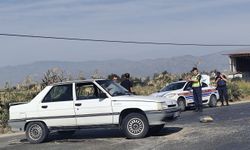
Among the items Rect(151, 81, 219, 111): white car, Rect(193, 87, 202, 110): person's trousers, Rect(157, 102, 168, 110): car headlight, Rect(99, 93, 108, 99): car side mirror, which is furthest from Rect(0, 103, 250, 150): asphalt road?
Rect(151, 81, 219, 111): white car

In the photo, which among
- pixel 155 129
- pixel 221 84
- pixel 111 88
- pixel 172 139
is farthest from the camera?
pixel 221 84

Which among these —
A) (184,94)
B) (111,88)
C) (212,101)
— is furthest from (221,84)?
(111,88)

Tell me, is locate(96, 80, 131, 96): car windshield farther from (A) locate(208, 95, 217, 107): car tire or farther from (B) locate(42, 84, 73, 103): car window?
(A) locate(208, 95, 217, 107): car tire

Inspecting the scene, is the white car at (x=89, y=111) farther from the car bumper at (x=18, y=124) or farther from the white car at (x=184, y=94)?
the white car at (x=184, y=94)

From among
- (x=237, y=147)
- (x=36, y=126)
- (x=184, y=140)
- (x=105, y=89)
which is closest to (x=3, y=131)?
(x=36, y=126)

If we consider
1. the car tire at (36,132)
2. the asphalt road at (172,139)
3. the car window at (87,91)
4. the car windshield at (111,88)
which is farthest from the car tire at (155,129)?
the car tire at (36,132)

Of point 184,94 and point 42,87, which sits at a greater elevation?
point 42,87

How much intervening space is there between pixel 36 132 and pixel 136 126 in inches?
112

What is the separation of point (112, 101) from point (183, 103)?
11099 mm

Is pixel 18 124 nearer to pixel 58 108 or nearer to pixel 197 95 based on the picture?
pixel 58 108

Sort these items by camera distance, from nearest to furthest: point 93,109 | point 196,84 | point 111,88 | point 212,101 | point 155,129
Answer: point 93,109 → point 111,88 → point 155,129 → point 196,84 → point 212,101

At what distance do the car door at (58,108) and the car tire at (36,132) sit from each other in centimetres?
20

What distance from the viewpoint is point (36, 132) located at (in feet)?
→ 50.9

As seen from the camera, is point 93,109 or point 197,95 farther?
point 197,95
